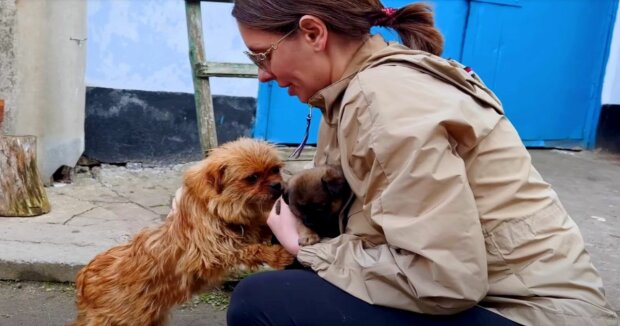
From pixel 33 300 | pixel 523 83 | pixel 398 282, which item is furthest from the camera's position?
pixel 523 83

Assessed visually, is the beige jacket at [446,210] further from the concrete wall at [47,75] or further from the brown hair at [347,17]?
the concrete wall at [47,75]

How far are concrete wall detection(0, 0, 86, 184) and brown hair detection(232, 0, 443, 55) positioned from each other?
3.60 meters

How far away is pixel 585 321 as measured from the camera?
196 cm

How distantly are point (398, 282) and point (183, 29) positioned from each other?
473 cm

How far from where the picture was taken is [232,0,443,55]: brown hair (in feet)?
7.21

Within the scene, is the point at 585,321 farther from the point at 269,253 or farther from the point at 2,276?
the point at 2,276

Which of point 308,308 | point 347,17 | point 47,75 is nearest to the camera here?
point 308,308

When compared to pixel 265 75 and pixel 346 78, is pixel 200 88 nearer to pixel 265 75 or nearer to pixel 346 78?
pixel 265 75

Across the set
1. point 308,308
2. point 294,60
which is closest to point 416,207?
point 308,308

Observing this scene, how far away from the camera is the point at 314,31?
2213 millimetres

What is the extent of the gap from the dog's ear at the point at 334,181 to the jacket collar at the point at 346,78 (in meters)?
0.20

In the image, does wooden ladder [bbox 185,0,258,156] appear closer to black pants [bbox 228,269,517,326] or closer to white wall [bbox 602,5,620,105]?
black pants [bbox 228,269,517,326]

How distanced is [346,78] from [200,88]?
116 inches

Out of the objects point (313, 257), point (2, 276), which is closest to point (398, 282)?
point (313, 257)
